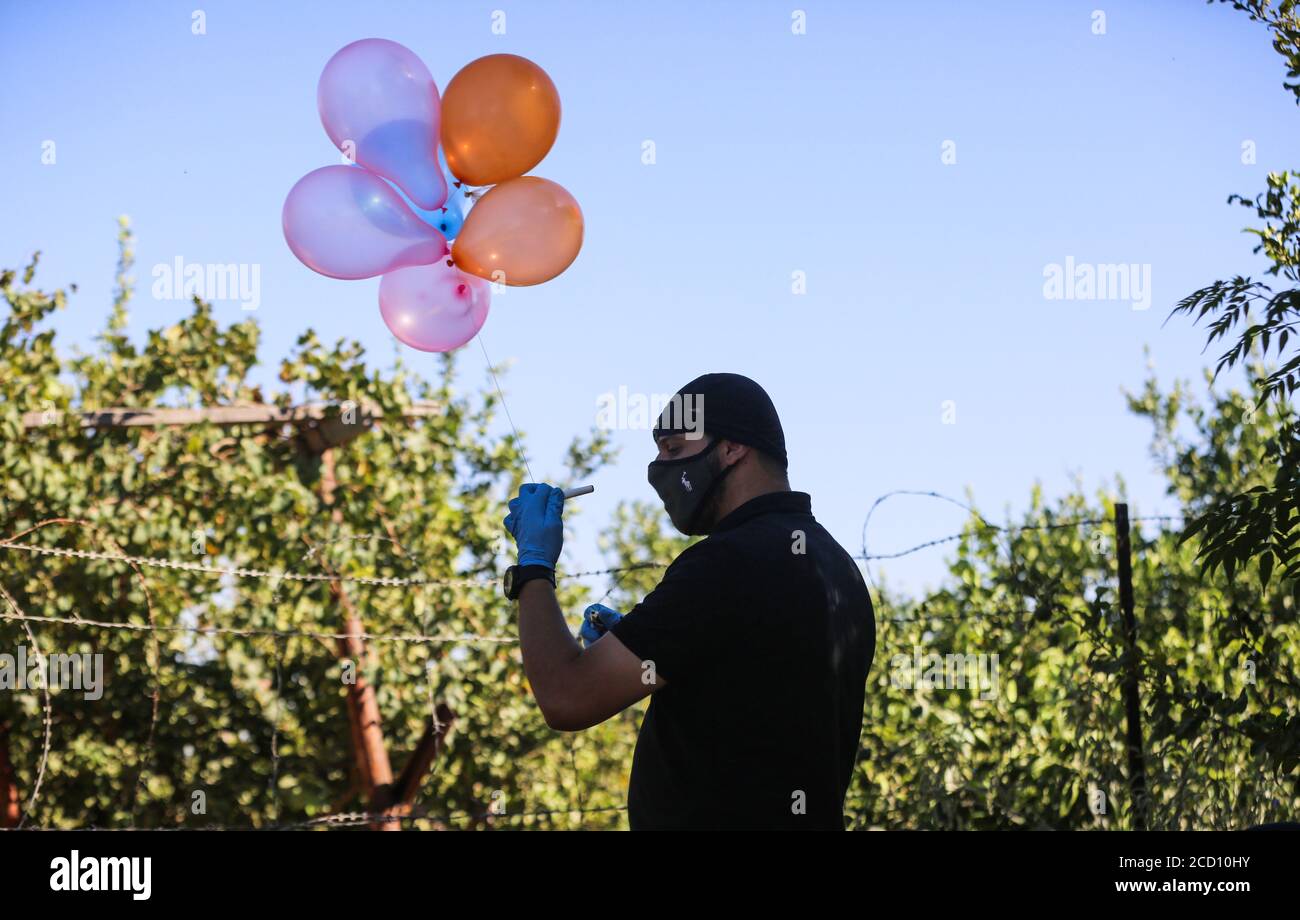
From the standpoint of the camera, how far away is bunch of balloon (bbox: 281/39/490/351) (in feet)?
10.5

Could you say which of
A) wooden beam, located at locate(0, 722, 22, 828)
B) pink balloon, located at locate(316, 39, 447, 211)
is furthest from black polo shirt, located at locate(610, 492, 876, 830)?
wooden beam, located at locate(0, 722, 22, 828)

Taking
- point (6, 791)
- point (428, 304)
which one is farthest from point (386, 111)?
point (6, 791)

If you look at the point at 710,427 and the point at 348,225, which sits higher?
the point at 348,225

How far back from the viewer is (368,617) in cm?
723

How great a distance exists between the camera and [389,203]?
3.25 meters

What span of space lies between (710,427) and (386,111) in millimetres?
1512

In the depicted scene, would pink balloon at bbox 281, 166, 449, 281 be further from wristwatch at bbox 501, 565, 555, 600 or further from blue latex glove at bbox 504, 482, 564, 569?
wristwatch at bbox 501, 565, 555, 600

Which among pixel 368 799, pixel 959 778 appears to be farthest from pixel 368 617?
pixel 959 778

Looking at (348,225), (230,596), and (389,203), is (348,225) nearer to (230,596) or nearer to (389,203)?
(389,203)

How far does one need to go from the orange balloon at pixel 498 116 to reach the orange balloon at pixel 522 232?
0.07m

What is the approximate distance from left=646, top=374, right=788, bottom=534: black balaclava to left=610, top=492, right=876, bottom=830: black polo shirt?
0.31 meters

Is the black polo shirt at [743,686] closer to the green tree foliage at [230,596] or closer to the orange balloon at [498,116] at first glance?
the orange balloon at [498,116]

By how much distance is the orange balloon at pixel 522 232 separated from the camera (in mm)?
Answer: 3135

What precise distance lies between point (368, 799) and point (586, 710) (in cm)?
524
